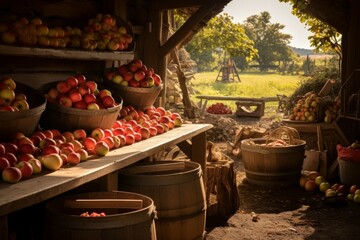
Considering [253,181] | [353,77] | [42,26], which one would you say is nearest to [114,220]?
[42,26]

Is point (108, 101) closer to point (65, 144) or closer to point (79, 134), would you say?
point (79, 134)

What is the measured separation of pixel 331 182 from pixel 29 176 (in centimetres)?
722

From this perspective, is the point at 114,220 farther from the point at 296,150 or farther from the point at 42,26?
the point at 296,150

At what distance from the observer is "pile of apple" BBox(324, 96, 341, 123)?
10.1 meters

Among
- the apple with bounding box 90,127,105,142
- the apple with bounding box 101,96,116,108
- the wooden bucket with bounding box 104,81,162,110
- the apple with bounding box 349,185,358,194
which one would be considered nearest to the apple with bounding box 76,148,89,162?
the apple with bounding box 90,127,105,142

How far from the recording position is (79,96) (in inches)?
194

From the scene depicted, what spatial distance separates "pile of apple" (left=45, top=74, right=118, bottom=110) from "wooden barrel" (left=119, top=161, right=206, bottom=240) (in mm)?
702

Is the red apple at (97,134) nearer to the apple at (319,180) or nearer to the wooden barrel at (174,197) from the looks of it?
the wooden barrel at (174,197)

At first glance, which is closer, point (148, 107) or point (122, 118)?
point (122, 118)

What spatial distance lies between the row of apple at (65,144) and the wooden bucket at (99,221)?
327mm

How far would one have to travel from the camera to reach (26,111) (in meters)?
4.03

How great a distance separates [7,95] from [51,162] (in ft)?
2.71

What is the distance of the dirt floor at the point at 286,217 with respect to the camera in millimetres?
6703

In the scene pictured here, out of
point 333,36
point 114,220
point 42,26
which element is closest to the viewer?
point 114,220
